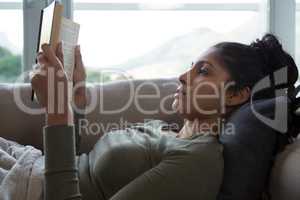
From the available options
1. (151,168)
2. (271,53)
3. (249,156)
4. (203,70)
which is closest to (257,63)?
(271,53)

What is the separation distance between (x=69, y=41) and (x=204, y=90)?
43 centimetres

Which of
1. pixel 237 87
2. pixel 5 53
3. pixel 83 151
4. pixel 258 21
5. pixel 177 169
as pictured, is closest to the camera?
pixel 177 169

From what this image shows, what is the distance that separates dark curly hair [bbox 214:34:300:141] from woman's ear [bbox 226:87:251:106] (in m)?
0.01

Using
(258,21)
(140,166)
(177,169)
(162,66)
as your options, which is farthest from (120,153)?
(258,21)

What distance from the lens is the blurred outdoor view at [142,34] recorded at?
2066 millimetres

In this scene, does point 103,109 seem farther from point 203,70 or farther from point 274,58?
point 274,58

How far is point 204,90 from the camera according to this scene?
1261 millimetres

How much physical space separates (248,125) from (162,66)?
1.09m

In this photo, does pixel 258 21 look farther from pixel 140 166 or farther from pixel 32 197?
pixel 32 197

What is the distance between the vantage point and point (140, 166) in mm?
1127

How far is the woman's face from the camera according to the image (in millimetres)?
1264

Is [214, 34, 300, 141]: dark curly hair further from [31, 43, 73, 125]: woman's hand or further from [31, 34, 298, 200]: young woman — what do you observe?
[31, 43, 73, 125]: woman's hand

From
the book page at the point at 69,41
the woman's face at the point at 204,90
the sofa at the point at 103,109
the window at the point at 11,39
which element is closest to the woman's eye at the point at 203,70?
the woman's face at the point at 204,90

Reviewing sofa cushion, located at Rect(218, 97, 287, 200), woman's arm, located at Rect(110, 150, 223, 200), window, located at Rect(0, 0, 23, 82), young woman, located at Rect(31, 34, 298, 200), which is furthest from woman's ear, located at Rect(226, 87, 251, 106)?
window, located at Rect(0, 0, 23, 82)
